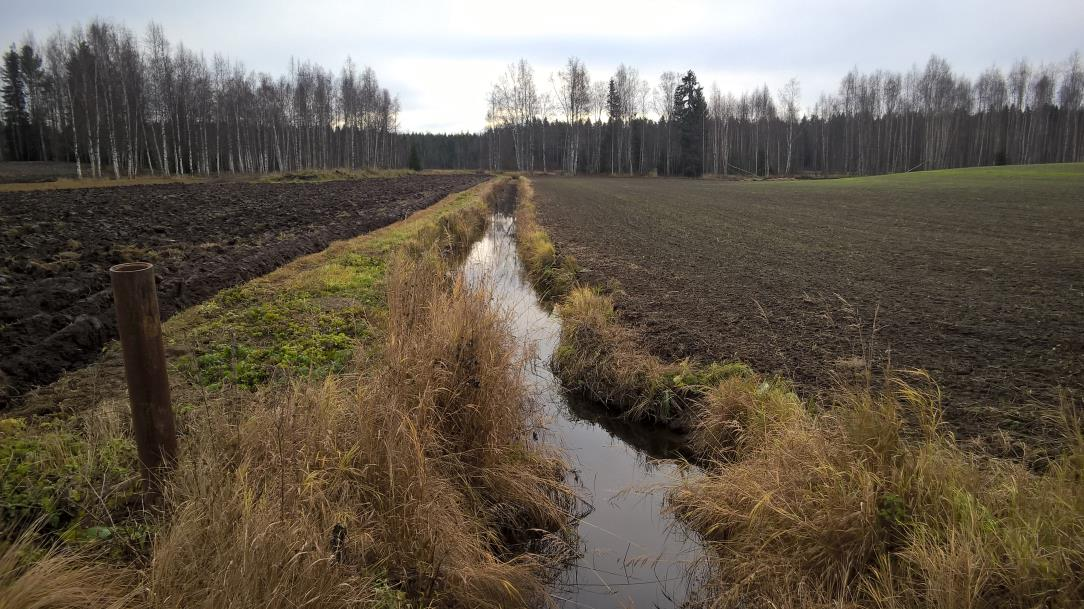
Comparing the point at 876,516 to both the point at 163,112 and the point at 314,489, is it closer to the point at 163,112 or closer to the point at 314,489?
the point at 314,489

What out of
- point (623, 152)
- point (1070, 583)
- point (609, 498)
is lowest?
point (609, 498)

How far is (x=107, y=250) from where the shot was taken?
13227 millimetres

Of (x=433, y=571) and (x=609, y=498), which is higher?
(x=433, y=571)

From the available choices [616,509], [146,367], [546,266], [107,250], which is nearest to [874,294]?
[546,266]

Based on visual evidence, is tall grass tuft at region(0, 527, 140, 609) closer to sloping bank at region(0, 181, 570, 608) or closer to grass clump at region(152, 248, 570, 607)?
sloping bank at region(0, 181, 570, 608)

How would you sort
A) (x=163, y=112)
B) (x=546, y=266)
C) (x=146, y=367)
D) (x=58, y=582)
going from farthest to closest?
(x=163, y=112), (x=546, y=266), (x=146, y=367), (x=58, y=582)

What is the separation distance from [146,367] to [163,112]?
2490 inches

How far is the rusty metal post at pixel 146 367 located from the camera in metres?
2.91

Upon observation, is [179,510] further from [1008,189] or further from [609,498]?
[1008,189]

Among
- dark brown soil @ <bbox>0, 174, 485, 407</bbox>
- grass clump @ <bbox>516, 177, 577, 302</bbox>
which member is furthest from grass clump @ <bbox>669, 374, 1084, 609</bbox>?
grass clump @ <bbox>516, 177, 577, 302</bbox>

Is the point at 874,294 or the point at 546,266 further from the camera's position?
the point at 546,266

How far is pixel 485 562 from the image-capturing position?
12.7 feet

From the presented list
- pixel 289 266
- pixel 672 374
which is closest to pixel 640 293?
pixel 672 374

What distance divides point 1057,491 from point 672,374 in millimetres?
3980
